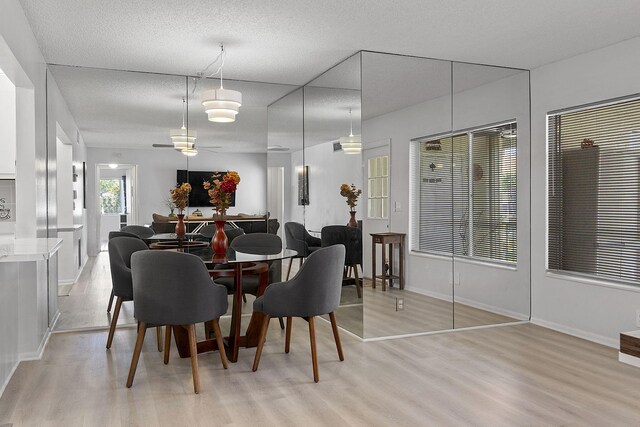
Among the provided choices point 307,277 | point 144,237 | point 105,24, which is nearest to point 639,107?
point 307,277

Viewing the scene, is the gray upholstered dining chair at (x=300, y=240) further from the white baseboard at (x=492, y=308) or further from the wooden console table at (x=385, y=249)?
the white baseboard at (x=492, y=308)

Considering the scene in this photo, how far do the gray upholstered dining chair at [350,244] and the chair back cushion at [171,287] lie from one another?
1.54m

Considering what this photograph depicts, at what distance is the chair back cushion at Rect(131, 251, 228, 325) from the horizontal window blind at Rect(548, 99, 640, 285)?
3209mm

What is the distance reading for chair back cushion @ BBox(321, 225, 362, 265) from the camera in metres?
4.55

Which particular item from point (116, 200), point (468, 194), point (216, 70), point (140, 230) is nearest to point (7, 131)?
point (116, 200)

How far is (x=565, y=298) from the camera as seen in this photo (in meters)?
4.72

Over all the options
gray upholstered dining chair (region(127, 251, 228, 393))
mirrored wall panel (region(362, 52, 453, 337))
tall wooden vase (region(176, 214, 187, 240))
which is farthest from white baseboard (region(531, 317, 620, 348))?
tall wooden vase (region(176, 214, 187, 240))

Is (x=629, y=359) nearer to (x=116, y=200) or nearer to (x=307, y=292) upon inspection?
(x=307, y=292)

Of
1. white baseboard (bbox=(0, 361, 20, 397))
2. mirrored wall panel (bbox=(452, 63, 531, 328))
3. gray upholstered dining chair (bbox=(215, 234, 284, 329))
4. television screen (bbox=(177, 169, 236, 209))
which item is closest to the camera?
white baseboard (bbox=(0, 361, 20, 397))

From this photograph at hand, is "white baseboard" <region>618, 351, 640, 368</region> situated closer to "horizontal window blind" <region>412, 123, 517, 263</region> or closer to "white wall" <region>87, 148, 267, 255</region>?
"horizontal window blind" <region>412, 123, 517, 263</region>

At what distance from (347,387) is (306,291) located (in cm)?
66

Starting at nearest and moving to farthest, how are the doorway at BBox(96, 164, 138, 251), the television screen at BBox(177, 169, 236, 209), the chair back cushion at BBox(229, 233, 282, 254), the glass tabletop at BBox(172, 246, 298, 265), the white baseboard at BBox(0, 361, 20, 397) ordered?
the white baseboard at BBox(0, 361, 20, 397) → the glass tabletop at BBox(172, 246, 298, 265) → the chair back cushion at BBox(229, 233, 282, 254) → the doorway at BBox(96, 164, 138, 251) → the television screen at BBox(177, 169, 236, 209)

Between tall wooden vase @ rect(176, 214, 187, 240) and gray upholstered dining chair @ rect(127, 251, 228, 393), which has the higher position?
tall wooden vase @ rect(176, 214, 187, 240)

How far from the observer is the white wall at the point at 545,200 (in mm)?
4164
